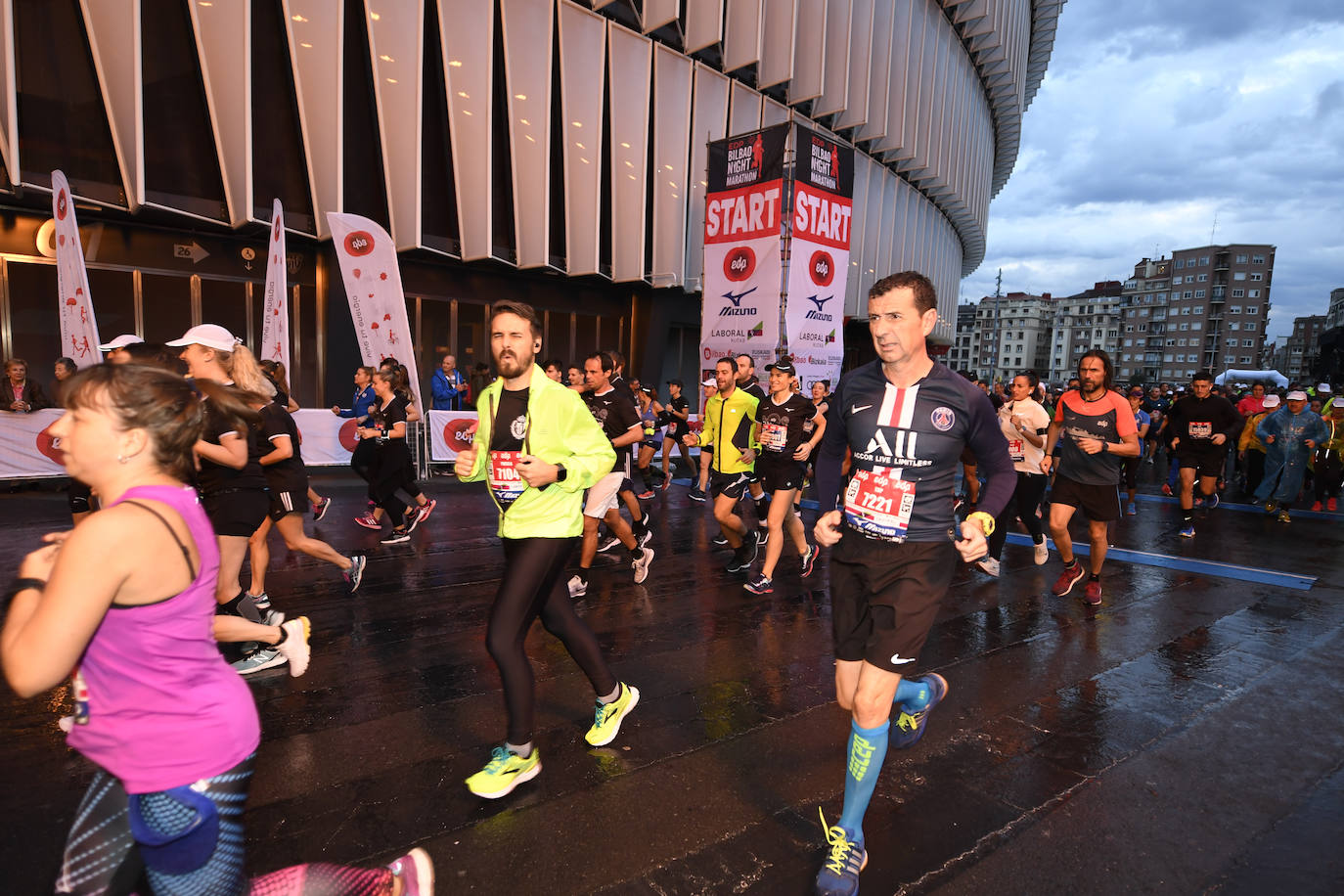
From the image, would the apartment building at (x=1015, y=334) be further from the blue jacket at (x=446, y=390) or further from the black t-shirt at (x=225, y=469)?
the black t-shirt at (x=225, y=469)

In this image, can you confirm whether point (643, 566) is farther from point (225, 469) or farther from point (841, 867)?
point (841, 867)

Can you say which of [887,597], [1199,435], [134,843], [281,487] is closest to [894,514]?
[887,597]

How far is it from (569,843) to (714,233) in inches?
417

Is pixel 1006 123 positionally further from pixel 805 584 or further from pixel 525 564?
pixel 525 564

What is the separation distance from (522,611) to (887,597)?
1504 mm

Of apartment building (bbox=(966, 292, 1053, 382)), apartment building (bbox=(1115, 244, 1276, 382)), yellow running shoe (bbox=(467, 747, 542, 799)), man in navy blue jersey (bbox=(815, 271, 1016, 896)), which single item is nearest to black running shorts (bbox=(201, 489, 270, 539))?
yellow running shoe (bbox=(467, 747, 542, 799))

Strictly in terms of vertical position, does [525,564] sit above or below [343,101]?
below

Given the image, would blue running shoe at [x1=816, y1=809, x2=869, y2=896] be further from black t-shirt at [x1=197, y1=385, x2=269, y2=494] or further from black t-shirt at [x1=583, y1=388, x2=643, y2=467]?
black t-shirt at [x1=583, y1=388, x2=643, y2=467]

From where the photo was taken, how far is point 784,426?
6.73m

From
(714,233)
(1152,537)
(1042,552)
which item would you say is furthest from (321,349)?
(1152,537)

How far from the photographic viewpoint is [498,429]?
3240 mm

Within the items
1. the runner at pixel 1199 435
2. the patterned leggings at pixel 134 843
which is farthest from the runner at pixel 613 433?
the runner at pixel 1199 435

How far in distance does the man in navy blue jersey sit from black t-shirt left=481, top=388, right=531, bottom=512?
1.34 m

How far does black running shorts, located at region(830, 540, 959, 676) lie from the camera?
270cm
